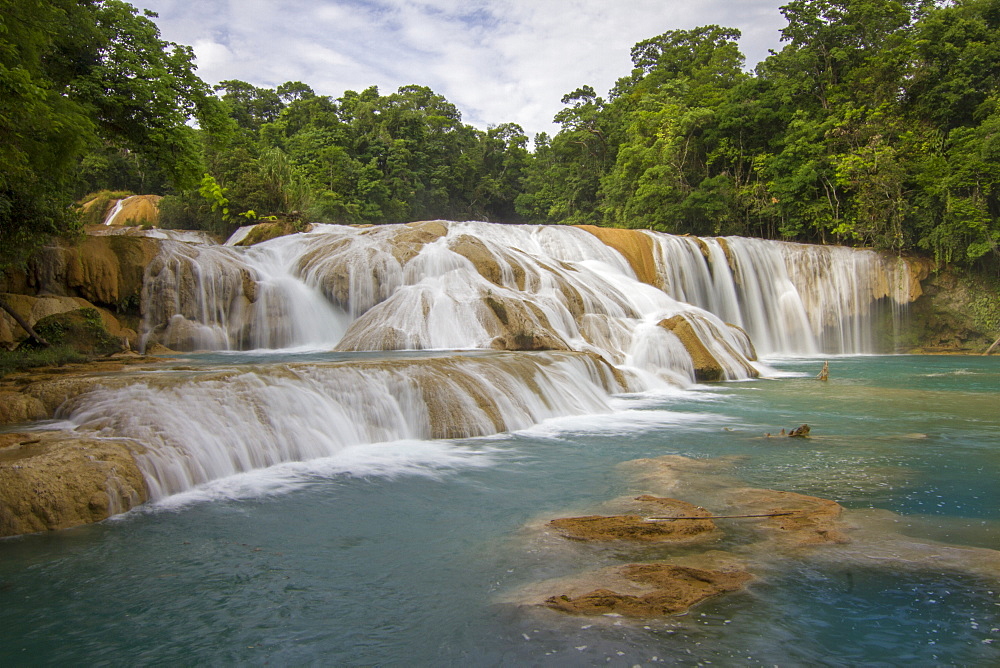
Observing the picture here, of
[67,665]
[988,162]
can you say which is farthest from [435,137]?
[67,665]

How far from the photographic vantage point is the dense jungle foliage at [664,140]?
31.5 feet

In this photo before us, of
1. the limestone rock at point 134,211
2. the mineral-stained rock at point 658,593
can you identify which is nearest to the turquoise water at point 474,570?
the mineral-stained rock at point 658,593

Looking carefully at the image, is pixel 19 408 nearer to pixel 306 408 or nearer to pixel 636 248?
pixel 306 408

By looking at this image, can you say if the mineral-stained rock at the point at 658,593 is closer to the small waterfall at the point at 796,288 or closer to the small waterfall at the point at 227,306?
the small waterfall at the point at 227,306

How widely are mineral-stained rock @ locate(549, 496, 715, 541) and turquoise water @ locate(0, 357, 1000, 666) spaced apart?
197 millimetres

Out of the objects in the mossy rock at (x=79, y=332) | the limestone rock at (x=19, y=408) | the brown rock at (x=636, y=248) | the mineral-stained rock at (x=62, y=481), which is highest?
the brown rock at (x=636, y=248)

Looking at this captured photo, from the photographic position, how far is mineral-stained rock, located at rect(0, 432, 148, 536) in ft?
16.3

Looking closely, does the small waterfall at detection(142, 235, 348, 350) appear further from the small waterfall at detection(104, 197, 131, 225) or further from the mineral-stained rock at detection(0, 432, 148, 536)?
the small waterfall at detection(104, 197, 131, 225)

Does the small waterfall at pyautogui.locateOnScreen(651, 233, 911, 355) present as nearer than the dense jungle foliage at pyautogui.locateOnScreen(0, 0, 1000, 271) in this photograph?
No

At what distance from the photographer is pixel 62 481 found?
5191 mm

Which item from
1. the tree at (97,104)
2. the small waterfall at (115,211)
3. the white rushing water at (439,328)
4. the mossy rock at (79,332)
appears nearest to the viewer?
the white rushing water at (439,328)

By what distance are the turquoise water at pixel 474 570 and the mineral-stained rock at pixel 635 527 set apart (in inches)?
7.8

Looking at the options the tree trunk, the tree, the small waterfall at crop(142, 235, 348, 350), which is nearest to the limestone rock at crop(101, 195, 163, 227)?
the small waterfall at crop(142, 235, 348, 350)

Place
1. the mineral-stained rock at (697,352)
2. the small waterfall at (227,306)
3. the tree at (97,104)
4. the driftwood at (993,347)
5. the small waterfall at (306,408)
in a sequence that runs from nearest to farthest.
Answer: the small waterfall at (306,408), the tree at (97,104), the small waterfall at (227,306), the mineral-stained rock at (697,352), the driftwood at (993,347)
